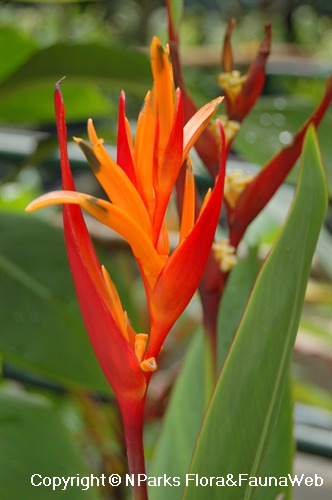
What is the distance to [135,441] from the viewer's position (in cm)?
31

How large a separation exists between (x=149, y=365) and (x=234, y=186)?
14cm

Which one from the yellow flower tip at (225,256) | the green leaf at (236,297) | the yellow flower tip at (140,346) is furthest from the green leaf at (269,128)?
the yellow flower tip at (140,346)

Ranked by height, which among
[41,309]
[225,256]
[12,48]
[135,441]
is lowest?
[135,441]

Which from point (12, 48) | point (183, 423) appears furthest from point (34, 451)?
point (12, 48)

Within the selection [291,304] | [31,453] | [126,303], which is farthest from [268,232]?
[291,304]

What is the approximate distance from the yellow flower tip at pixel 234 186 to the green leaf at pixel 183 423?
179 mm

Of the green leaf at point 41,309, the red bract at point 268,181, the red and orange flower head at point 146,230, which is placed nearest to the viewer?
the red and orange flower head at point 146,230

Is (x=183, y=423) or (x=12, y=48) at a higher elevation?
(x=12, y=48)

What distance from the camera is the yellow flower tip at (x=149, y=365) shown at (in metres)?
0.30

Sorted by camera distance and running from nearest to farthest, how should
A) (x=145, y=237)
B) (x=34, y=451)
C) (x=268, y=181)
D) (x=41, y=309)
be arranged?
(x=145, y=237)
(x=268, y=181)
(x=34, y=451)
(x=41, y=309)

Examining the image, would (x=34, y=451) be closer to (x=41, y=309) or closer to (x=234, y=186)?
(x=41, y=309)

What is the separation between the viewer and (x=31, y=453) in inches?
21.6

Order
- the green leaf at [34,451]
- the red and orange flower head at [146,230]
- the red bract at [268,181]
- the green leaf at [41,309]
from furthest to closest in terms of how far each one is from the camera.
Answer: the green leaf at [41,309] < the green leaf at [34,451] < the red bract at [268,181] < the red and orange flower head at [146,230]

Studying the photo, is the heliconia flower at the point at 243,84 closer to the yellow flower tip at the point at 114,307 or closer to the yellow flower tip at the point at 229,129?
the yellow flower tip at the point at 229,129
